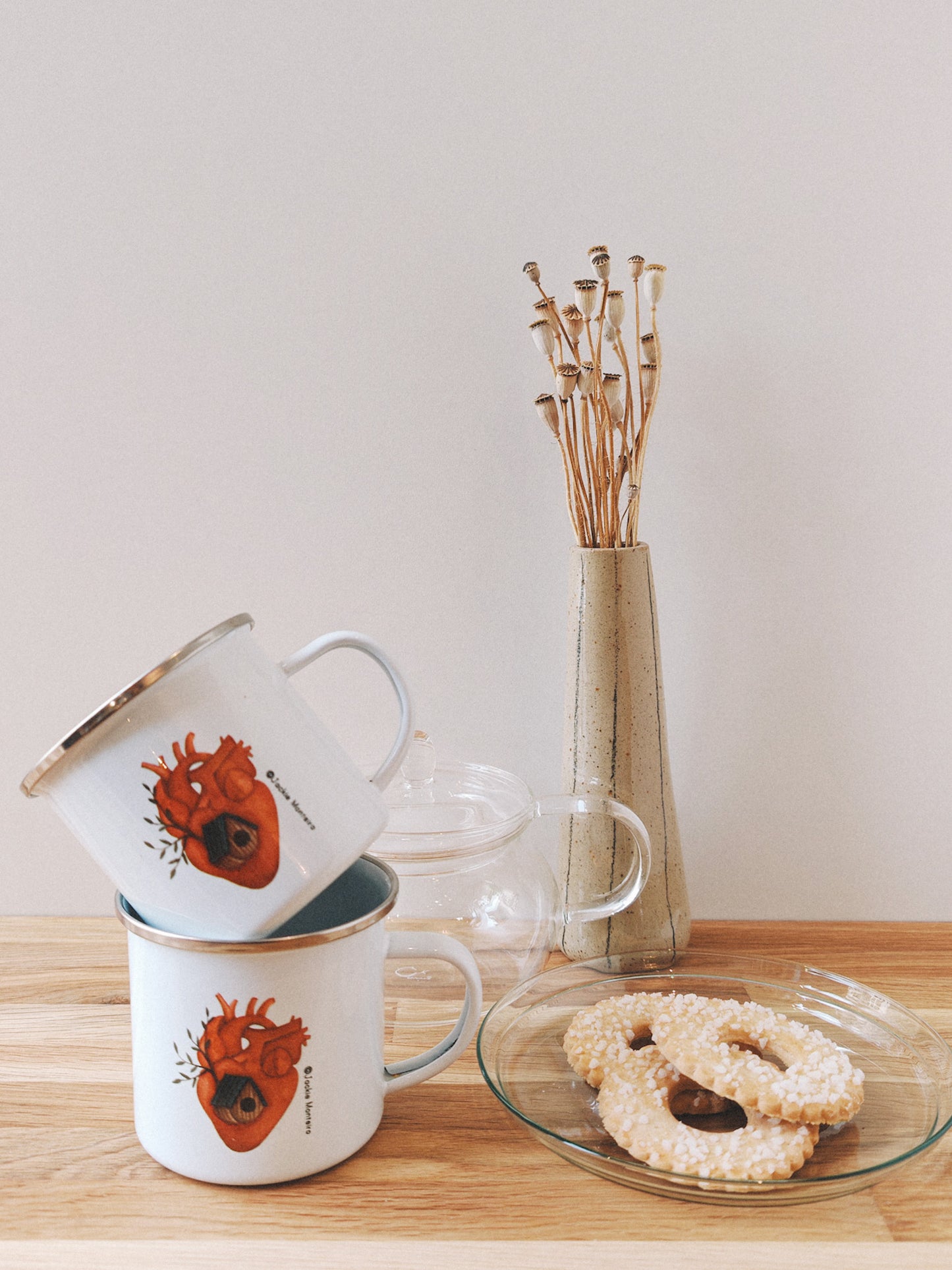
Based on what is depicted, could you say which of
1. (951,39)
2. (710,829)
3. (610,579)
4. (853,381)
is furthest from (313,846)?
(951,39)

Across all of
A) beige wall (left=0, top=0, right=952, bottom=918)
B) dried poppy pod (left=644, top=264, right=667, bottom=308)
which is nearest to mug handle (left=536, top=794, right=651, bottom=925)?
beige wall (left=0, top=0, right=952, bottom=918)

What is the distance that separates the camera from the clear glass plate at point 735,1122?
1.70 feet

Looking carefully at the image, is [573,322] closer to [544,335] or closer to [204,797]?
[544,335]

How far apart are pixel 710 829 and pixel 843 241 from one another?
48 cm

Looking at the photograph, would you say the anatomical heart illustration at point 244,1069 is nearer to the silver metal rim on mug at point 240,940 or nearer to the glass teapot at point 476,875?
the silver metal rim on mug at point 240,940

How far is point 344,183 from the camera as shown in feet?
2.64

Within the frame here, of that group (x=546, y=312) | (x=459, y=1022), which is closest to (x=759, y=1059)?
(x=459, y=1022)

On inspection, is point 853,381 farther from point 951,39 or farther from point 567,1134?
point 567,1134

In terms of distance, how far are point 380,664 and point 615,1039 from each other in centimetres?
27

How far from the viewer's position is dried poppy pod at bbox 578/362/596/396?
2.36 ft

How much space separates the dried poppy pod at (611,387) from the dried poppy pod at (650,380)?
0.02m

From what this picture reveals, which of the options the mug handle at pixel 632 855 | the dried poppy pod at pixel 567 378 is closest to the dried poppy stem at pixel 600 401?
the dried poppy pod at pixel 567 378

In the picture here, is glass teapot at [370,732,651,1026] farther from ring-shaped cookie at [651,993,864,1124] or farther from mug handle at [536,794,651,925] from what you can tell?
ring-shaped cookie at [651,993,864,1124]

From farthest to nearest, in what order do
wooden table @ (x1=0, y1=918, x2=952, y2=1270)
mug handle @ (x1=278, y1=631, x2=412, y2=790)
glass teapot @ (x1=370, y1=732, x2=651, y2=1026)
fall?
glass teapot @ (x1=370, y1=732, x2=651, y2=1026) < mug handle @ (x1=278, y1=631, x2=412, y2=790) < wooden table @ (x1=0, y1=918, x2=952, y2=1270)
